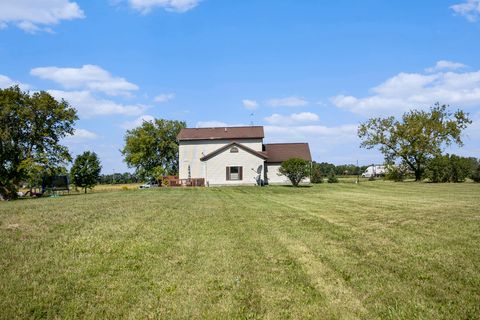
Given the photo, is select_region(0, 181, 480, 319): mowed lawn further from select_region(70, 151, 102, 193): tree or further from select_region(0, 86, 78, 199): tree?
select_region(70, 151, 102, 193): tree

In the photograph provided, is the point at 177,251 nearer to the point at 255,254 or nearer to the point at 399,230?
the point at 255,254

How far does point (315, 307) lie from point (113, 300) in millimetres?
3126

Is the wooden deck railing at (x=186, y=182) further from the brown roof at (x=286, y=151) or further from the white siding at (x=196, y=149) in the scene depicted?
the brown roof at (x=286, y=151)

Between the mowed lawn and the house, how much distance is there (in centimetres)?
3333

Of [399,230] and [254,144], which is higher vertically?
[254,144]

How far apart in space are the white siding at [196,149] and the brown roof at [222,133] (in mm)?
548

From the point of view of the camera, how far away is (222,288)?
255 inches

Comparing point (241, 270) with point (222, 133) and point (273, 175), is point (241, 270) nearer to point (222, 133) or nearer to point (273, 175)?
point (273, 175)

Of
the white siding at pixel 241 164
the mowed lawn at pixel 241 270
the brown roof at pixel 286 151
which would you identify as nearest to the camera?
the mowed lawn at pixel 241 270

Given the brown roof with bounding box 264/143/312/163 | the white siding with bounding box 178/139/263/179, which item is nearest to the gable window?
the brown roof with bounding box 264/143/312/163

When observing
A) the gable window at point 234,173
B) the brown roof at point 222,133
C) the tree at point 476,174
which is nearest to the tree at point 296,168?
the gable window at point 234,173

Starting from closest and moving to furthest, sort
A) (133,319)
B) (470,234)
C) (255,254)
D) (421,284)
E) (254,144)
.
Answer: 1. (133,319)
2. (421,284)
3. (255,254)
4. (470,234)
5. (254,144)

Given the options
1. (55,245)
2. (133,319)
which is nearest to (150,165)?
(55,245)

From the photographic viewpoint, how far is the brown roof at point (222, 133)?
5118 centimetres
